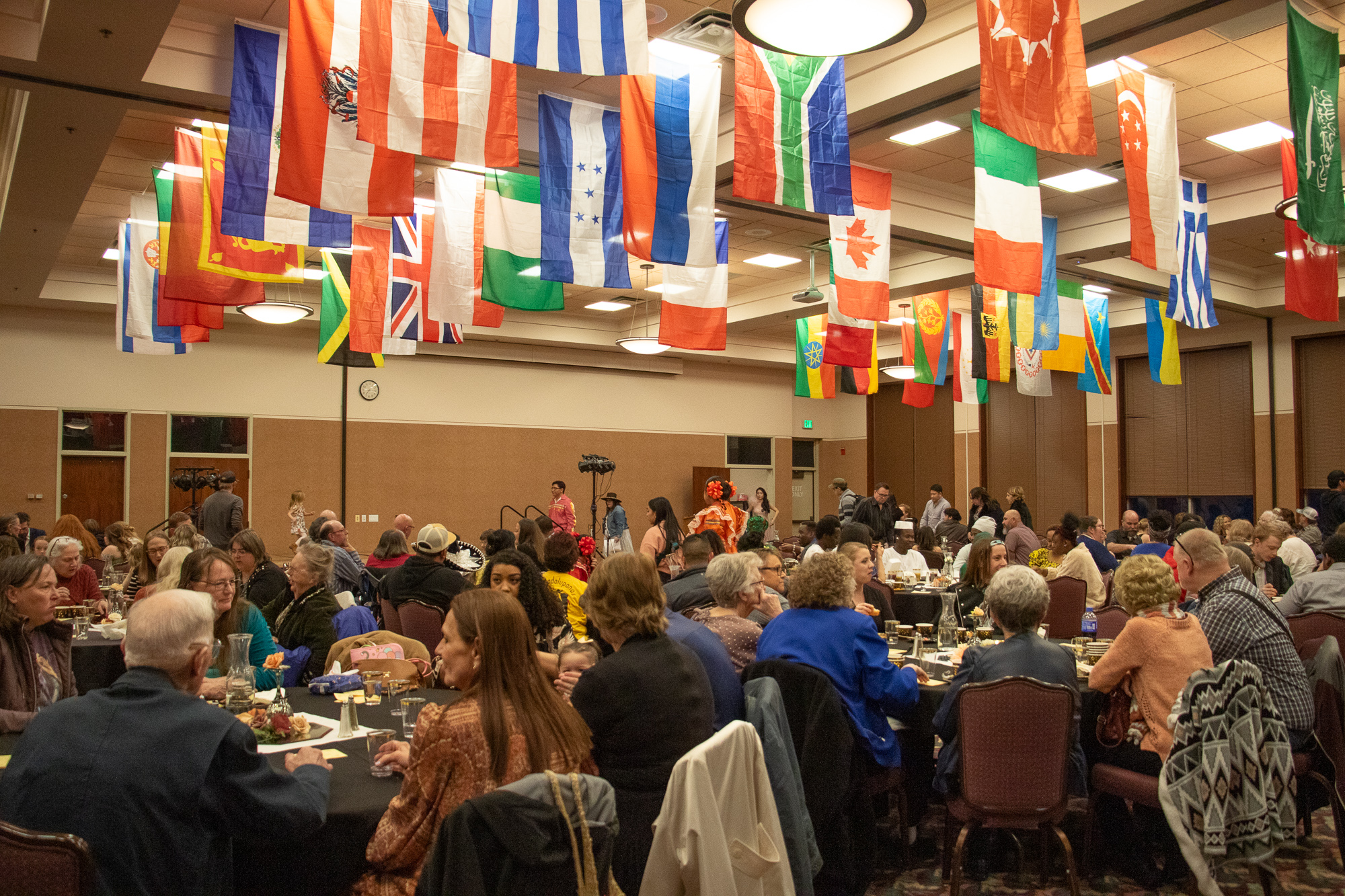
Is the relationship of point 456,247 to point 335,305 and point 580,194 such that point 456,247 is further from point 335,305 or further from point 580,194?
point 335,305

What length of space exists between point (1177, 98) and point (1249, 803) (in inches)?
265

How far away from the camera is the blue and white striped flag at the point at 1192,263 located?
7789mm

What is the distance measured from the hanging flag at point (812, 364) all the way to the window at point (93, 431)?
9.58 m

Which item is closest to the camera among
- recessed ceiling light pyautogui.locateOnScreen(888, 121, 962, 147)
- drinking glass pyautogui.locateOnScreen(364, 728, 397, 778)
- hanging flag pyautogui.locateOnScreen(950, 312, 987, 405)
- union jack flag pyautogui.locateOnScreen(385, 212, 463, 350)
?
drinking glass pyautogui.locateOnScreen(364, 728, 397, 778)

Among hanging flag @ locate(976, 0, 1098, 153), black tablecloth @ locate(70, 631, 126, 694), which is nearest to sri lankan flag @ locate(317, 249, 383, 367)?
black tablecloth @ locate(70, 631, 126, 694)

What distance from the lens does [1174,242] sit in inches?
244

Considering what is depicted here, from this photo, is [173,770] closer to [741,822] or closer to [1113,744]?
[741,822]

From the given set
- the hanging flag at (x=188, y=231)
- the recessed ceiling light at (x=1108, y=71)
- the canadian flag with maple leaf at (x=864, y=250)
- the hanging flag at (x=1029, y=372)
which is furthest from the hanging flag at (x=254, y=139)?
the hanging flag at (x=1029, y=372)

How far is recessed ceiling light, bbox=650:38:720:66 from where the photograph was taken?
21.7 feet

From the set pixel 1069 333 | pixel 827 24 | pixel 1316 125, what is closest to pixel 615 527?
pixel 1069 333

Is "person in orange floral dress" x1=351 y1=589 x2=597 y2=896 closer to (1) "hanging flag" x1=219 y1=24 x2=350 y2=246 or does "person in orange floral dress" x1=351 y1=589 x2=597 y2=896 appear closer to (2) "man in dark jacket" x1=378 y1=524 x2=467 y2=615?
(2) "man in dark jacket" x1=378 y1=524 x2=467 y2=615

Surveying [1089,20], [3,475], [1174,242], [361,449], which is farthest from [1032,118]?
[3,475]

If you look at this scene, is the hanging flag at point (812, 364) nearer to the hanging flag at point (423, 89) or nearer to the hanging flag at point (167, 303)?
the hanging flag at point (167, 303)

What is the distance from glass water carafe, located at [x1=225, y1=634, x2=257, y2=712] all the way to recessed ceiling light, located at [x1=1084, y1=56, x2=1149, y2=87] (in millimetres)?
6738
